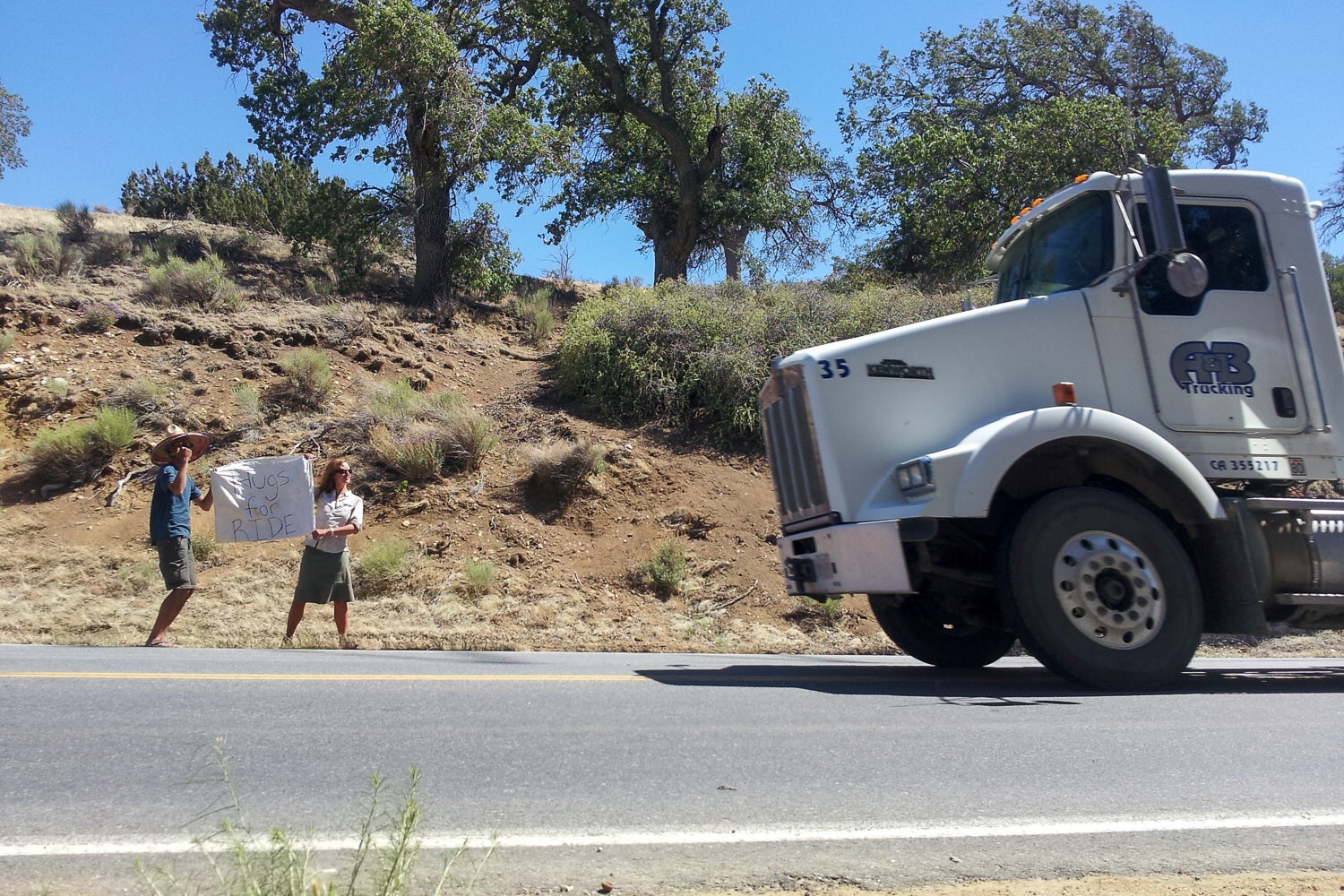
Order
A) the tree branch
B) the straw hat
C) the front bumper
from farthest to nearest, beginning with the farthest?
the tree branch → the straw hat → the front bumper

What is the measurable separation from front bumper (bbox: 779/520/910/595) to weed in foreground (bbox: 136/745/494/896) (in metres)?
3.58

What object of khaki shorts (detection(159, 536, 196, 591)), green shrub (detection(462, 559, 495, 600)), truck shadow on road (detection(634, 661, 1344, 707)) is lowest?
truck shadow on road (detection(634, 661, 1344, 707))

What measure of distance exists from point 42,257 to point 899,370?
17.4 m

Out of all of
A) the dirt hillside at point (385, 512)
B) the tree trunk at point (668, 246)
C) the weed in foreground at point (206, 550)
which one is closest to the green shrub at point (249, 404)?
the dirt hillside at point (385, 512)

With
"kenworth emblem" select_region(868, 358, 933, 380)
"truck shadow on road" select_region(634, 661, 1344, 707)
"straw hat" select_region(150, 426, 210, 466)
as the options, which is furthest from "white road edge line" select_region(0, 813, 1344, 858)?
"straw hat" select_region(150, 426, 210, 466)

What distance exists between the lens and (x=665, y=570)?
38.4 ft

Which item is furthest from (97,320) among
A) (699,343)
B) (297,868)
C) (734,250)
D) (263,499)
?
(297,868)

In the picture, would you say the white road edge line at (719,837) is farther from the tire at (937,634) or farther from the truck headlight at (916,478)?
the tire at (937,634)

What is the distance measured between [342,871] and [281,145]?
20.9 m

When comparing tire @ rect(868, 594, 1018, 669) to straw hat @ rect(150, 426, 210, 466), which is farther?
straw hat @ rect(150, 426, 210, 466)

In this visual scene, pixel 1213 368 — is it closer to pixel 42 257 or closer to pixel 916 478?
pixel 916 478

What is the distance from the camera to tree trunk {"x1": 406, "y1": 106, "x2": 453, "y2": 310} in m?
18.4

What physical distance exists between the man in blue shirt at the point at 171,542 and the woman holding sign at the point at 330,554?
958 mm

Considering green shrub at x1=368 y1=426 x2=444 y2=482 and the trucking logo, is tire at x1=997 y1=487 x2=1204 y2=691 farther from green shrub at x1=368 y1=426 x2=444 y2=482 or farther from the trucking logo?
green shrub at x1=368 y1=426 x2=444 y2=482
